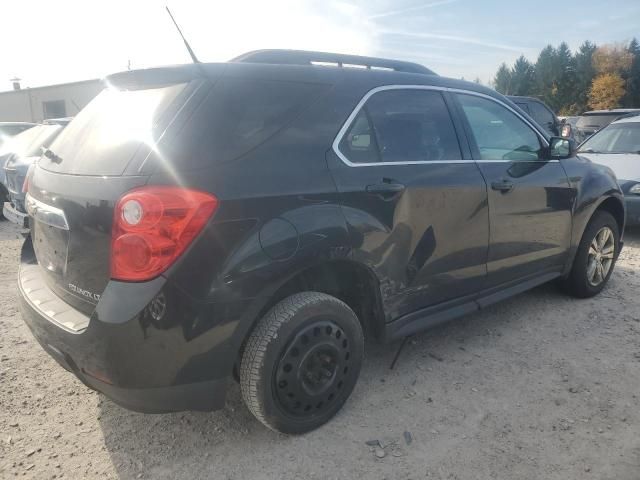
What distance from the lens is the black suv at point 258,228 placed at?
2062mm

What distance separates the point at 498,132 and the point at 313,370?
2.17 m

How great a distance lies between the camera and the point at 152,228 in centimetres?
202

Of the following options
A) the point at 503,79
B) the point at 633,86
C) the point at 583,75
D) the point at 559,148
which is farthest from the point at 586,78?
the point at 559,148

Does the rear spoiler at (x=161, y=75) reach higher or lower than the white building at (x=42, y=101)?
higher

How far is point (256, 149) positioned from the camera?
2305 mm

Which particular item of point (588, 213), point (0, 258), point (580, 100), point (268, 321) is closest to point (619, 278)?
point (588, 213)

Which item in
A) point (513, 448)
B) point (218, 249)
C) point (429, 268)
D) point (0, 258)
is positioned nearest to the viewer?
point (218, 249)

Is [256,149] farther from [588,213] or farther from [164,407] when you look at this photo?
[588,213]

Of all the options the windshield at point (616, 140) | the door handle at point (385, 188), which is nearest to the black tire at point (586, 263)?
the door handle at point (385, 188)

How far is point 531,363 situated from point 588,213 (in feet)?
5.09

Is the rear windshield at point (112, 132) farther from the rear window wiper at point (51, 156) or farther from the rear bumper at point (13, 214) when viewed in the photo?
the rear bumper at point (13, 214)

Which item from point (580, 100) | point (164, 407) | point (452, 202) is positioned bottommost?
point (580, 100)

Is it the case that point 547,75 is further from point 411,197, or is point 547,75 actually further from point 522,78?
point 411,197

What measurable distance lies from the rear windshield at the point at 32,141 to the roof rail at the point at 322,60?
4.87m
